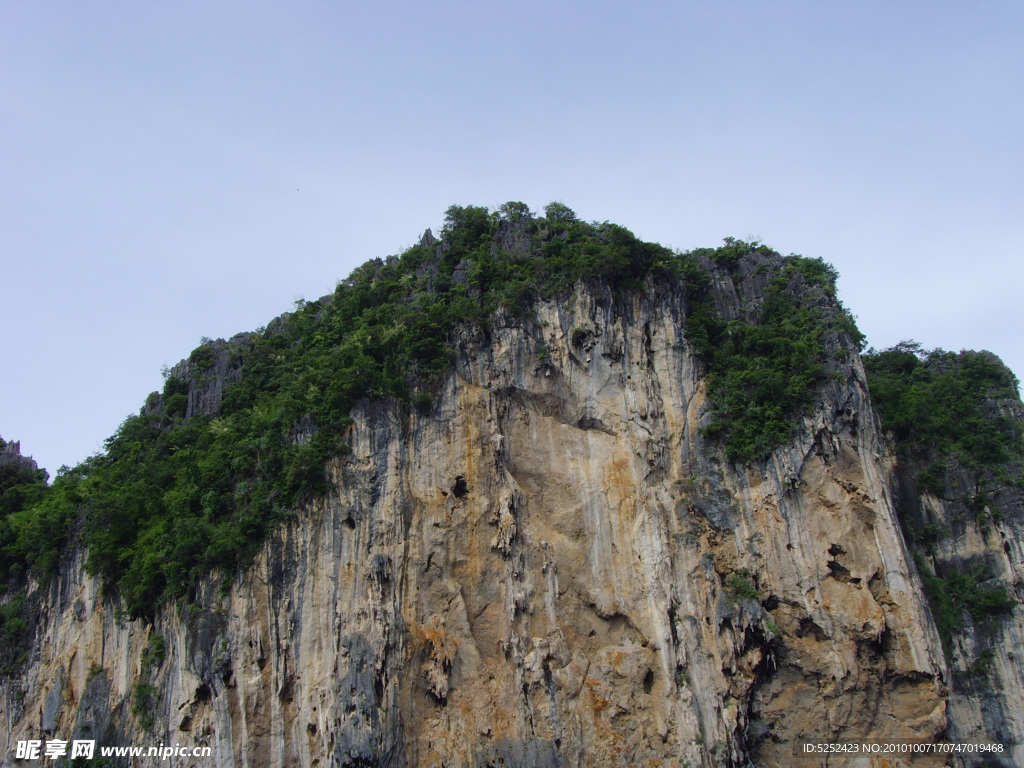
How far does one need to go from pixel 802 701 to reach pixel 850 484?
5619 mm

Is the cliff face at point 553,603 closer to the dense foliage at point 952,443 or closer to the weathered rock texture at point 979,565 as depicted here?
the weathered rock texture at point 979,565

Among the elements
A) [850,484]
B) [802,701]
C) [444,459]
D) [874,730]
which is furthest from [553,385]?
[874,730]

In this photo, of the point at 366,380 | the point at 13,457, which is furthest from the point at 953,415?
the point at 13,457

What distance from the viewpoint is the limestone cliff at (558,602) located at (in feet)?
64.3

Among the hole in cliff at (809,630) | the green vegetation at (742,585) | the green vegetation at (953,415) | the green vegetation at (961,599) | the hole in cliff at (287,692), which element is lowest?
the hole in cliff at (287,692)

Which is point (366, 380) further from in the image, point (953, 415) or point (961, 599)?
point (953, 415)

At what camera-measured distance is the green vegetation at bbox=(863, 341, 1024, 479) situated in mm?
24141

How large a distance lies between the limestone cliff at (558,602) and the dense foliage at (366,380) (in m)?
0.61

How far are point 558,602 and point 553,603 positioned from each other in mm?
136

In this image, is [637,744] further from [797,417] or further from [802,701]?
[797,417]

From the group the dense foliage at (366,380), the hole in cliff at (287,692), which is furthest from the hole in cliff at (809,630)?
the hole in cliff at (287,692)

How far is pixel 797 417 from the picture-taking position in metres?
22.7

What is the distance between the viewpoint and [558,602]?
20.9 m

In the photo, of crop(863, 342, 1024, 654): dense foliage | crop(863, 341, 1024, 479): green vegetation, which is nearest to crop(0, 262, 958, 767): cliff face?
crop(863, 342, 1024, 654): dense foliage
